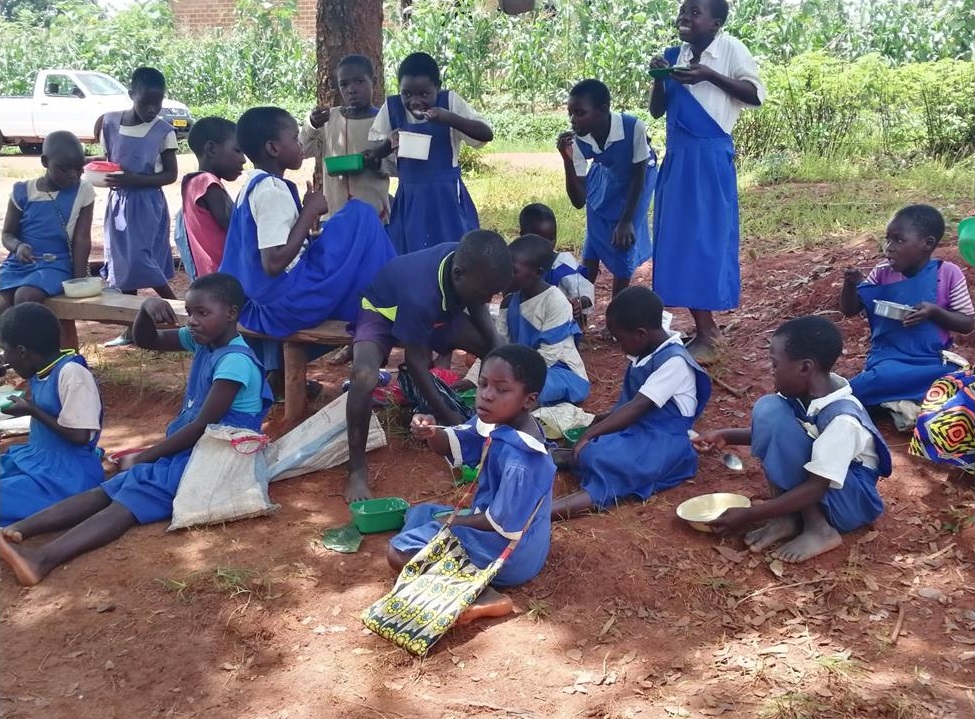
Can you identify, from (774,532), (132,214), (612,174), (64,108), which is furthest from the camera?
(64,108)

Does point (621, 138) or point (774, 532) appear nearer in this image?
point (774, 532)

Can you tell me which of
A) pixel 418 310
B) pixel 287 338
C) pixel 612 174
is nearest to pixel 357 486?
pixel 418 310

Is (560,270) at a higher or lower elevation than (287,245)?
lower

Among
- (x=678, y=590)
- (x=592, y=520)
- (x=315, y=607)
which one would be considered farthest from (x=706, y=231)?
(x=315, y=607)

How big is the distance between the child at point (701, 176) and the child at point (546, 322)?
2.39 ft

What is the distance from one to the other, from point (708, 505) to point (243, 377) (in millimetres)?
1809

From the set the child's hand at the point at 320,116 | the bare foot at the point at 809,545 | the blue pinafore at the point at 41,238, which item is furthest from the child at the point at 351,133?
the bare foot at the point at 809,545

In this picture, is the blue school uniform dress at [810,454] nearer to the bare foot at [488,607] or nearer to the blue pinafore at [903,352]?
the blue pinafore at [903,352]

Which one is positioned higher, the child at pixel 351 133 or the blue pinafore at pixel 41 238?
the child at pixel 351 133

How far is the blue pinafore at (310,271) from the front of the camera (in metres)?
4.11

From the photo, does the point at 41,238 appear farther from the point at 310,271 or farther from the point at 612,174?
the point at 612,174

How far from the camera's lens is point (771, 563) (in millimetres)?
3102

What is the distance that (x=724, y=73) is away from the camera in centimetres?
456

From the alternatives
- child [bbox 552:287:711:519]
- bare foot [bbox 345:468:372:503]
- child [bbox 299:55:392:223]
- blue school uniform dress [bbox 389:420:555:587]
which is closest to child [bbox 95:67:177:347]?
child [bbox 299:55:392:223]
